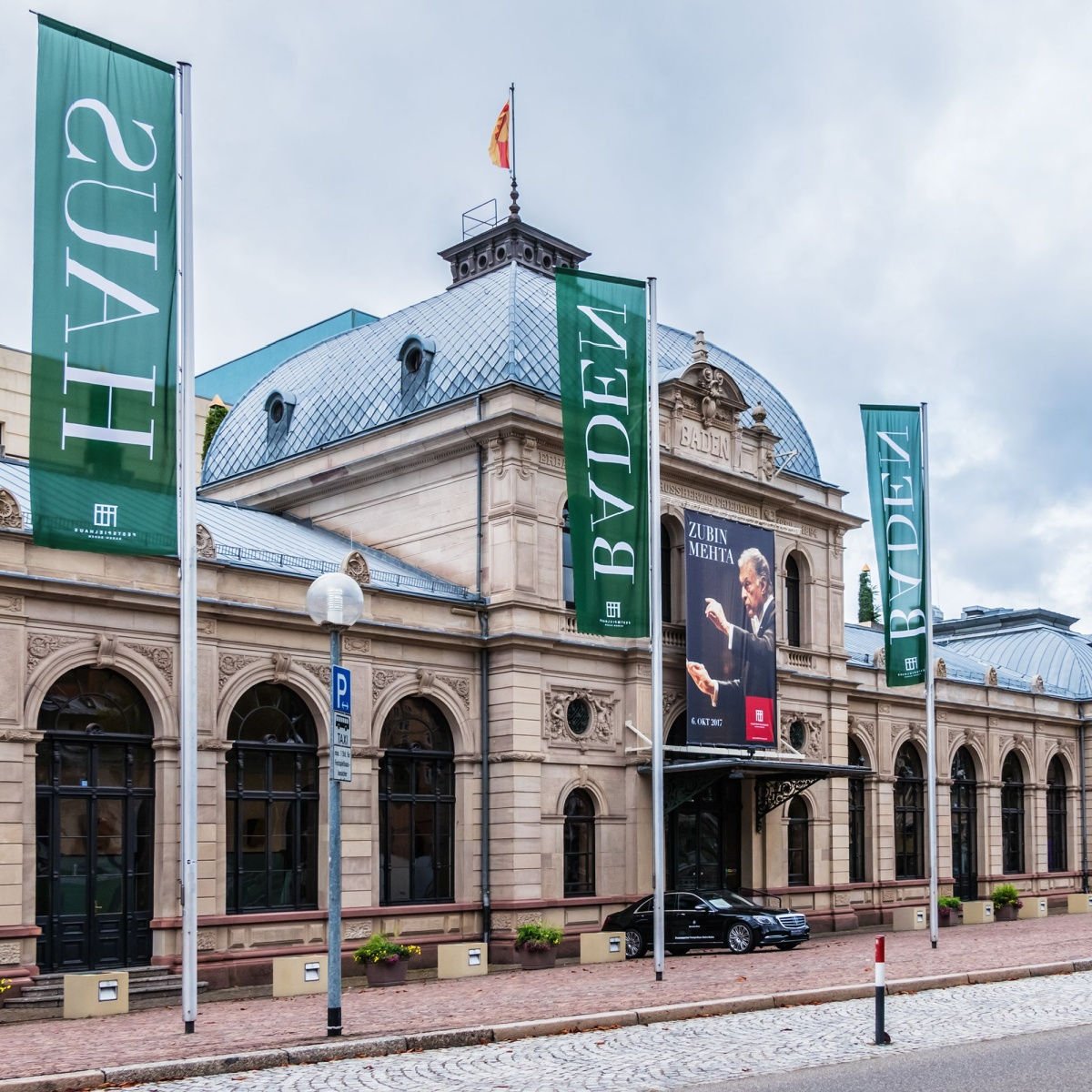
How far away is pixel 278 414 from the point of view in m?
38.6

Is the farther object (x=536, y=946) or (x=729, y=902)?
(x=729, y=902)

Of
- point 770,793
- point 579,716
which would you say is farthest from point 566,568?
point 770,793

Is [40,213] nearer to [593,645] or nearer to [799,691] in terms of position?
[593,645]

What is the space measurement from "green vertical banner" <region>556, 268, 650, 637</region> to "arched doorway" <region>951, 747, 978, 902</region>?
2646 centimetres

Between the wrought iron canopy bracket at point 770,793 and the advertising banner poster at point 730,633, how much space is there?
1.34 meters

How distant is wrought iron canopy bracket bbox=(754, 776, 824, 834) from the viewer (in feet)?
120

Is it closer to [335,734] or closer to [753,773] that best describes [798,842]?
[753,773]

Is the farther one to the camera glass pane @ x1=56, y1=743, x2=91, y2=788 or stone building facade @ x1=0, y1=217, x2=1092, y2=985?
stone building facade @ x1=0, y1=217, x2=1092, y2=985

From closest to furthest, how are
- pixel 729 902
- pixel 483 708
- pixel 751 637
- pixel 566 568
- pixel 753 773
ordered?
pixel 483 708 → pixel 729 902 → pixel 566 568 → pixel 753 773 → pixel 751 637

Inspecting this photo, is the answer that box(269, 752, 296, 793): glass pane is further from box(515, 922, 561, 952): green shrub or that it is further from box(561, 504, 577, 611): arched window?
box(561, 504, 577, 611): arched window

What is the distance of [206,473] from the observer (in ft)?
132

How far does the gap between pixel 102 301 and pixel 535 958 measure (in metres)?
15.8

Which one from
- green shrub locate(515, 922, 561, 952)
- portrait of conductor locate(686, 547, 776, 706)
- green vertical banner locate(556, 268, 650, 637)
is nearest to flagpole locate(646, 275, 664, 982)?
green vertical banner locate(556, 268, 650, 637)

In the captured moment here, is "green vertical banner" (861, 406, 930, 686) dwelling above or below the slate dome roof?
below
